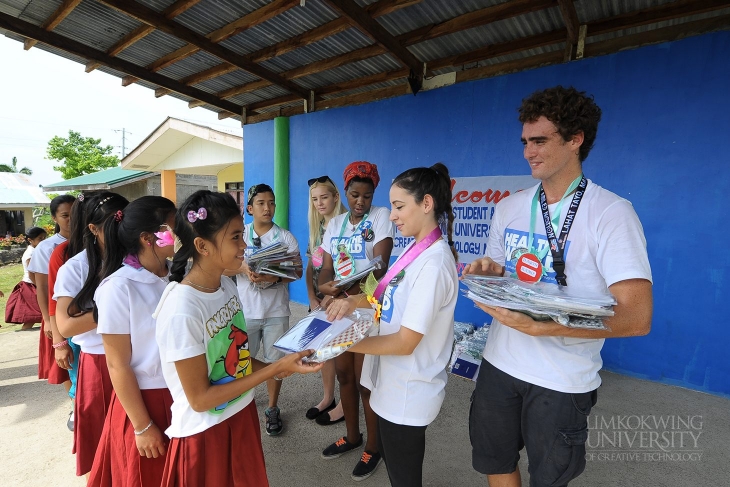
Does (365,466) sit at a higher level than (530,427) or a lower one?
lower

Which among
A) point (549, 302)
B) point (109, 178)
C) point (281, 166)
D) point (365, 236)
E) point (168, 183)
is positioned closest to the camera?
point (549, 302)

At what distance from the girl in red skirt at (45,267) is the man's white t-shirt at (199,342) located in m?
2.10

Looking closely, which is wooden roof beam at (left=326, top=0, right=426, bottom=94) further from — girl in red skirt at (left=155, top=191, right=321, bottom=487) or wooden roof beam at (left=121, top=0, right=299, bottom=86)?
girl in red skirt at (left=155, top=191, right=321, bottom=487)

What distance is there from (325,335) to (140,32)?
14.2 ft

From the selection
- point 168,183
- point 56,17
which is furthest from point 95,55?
point 168,183

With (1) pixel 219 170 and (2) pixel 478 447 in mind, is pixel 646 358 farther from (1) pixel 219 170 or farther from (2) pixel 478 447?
(1) pixel 219 170

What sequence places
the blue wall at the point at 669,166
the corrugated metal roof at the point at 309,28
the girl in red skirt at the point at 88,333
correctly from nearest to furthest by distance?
the girl in red skirt at the point at 88,333 < the blue wall at the point at 669,166 < the corrugated metal roof at the point at 309,28

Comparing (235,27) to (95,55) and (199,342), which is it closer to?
(95,55)

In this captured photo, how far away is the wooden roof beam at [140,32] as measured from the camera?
11.4 feet

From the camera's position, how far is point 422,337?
138cm

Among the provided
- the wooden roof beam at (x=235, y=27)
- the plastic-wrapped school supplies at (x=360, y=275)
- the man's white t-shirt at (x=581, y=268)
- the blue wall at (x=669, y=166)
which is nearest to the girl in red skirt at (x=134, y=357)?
the plastic-wrapped school supplies at (x=360, y=275)

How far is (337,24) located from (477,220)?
2518mm

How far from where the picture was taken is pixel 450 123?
436cm

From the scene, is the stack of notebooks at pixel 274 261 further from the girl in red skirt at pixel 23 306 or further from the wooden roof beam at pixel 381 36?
the girl in red skirt at pixel 23 306
